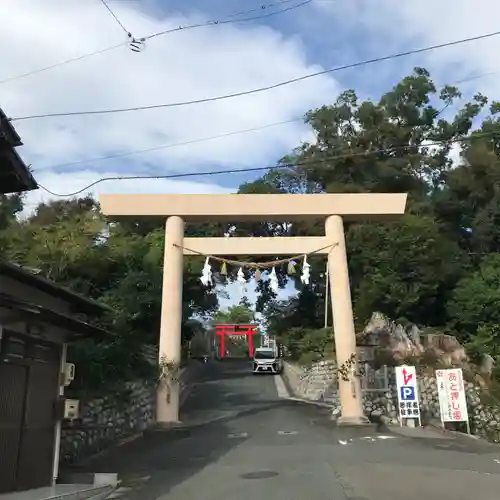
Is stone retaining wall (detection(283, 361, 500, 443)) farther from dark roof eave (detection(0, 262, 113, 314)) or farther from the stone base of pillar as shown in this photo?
dark roof eave (detection(0, 262, 113, 314))

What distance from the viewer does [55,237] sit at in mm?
17953

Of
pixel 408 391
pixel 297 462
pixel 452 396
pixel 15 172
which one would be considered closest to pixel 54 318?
pixel 15 172

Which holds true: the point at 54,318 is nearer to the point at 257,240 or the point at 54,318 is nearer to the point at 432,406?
the point at 257,240

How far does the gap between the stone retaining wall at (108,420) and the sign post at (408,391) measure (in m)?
7.31

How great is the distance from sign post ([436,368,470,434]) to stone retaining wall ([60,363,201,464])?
842 cm

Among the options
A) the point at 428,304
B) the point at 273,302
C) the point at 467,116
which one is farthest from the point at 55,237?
the point at 467,116

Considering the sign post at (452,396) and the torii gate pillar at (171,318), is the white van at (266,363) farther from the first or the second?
the sign post at (452,396)

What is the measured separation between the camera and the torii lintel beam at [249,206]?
16297mm

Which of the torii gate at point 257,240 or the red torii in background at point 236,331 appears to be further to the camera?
the red torii in background at point 236,331

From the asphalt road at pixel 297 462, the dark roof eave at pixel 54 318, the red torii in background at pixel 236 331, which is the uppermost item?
the red torii in background at pixel 236 331

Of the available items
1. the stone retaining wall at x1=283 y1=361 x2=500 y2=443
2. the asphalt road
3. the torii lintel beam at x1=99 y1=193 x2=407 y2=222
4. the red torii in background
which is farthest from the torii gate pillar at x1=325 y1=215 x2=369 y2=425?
the red torii in background

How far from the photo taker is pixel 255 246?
17.0 metres

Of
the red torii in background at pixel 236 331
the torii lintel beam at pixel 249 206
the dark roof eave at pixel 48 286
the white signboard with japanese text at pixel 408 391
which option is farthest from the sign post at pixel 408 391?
the red torii in background at pixel 236 331

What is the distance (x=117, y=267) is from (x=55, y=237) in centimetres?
232
